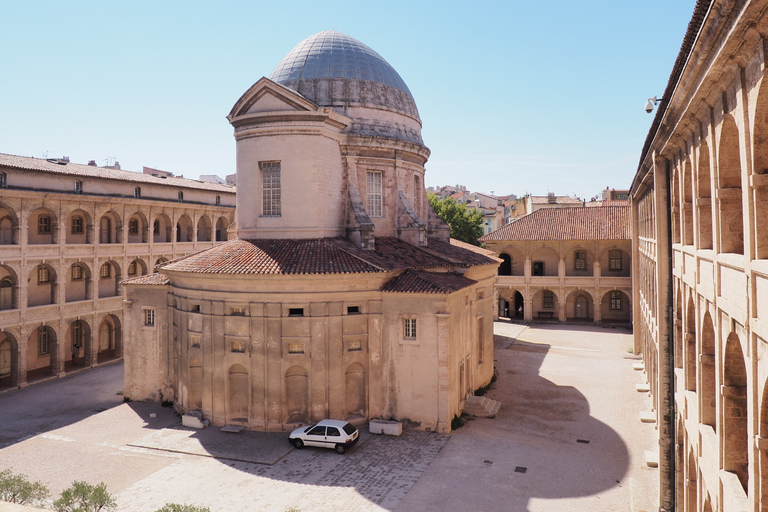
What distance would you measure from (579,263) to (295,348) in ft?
119

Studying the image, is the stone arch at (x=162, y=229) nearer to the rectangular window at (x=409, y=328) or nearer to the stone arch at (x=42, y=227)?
the stone arch at (x=42, y=227)

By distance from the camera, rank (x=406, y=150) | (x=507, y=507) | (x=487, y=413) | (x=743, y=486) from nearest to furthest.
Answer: (x=743, y=486) → (x=507, y=507) → (x=487, y=413) → (x=406, y=150)

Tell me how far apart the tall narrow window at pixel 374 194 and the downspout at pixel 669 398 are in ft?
56.0

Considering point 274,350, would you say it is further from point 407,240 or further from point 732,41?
point 732,41

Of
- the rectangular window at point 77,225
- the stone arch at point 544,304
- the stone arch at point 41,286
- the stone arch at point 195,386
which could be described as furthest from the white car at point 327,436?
the stone arch at point 544,304

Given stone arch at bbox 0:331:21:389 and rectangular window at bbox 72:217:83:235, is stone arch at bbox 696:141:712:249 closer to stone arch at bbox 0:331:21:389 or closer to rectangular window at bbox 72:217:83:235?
stone arch at bbox 0:331:21:389

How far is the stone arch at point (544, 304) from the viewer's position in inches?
2117

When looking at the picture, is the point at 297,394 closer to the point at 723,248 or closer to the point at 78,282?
the point at 723,248

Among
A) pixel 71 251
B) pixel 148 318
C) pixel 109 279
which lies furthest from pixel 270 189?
pixel 109 279

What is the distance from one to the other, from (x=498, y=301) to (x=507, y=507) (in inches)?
1571

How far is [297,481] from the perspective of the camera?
19297mm

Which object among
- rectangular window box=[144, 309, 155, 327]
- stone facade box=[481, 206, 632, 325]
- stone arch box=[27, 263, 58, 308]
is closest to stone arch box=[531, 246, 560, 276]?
stone facade box=[481, 206, 632, 325]

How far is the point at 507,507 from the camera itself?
1734 centimetres

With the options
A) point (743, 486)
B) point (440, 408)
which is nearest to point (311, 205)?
point (440, 408)
